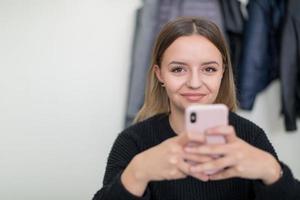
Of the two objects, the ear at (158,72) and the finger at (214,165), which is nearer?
the finger at (214,165)

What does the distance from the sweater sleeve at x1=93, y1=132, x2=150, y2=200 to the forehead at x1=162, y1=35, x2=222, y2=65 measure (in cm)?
21

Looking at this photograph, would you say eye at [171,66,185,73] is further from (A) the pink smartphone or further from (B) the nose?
(A) the pink smartphone

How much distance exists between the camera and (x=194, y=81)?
0.85 m

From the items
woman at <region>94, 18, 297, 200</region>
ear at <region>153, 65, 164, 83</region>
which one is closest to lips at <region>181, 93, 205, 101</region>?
woman at <region>94, 18, 297, 200</region>

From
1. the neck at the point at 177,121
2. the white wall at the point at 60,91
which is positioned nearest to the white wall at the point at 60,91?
the white wall at the point at 60,91

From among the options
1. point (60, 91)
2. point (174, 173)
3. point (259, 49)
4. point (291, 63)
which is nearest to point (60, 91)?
point (60, 91)

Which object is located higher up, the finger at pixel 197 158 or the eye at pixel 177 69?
the eye at pixel 177 69

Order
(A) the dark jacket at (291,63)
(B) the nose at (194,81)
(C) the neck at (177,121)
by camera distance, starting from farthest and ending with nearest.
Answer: (A) the dark jacket at (291,63)
(C) the neck at (177,121)
(B) the nose at (194,81)

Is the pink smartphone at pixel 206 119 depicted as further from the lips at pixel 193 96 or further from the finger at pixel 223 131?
the lips at pixel 193 96

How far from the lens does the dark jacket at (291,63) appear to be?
5.74ft

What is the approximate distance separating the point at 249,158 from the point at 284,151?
4.50 feet

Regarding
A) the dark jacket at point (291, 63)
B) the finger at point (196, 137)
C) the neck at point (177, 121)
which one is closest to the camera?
the finger at point (196, 137)

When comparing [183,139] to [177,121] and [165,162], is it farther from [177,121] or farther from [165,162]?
[177,121]

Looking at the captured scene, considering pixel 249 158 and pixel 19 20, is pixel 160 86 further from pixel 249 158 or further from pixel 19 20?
pixel 19 20
